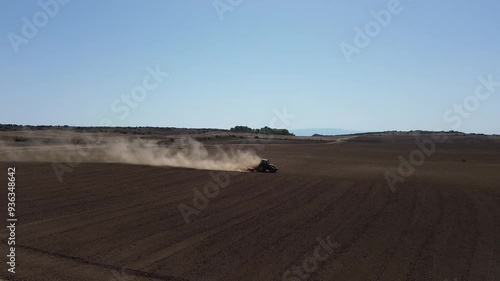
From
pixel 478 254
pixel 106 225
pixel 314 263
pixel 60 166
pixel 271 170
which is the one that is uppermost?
pixel 60 166

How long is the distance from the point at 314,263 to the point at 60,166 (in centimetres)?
Result: 2622

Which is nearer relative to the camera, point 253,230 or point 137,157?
point 253,230

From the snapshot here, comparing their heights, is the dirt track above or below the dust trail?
below

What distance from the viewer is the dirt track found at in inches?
476

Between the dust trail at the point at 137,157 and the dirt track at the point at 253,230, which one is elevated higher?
the dust trail at the point at 137,157

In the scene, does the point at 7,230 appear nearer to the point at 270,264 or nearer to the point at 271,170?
the point at 270,264

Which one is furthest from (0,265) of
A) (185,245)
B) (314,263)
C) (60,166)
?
(60,166)

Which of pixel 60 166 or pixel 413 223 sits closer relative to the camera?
pixel 413 223

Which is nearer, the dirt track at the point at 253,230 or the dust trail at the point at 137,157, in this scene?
the dirt track at the point at 253,230

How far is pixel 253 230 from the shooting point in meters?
16.0

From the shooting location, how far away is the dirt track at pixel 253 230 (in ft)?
39.6

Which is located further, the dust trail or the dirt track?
the dust trail

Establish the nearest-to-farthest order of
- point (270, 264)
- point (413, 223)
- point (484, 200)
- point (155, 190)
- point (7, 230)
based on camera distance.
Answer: point (270, 264), point (7, 230), point (413, 223), point (484, 200), point (155, 190)

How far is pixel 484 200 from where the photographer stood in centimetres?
2180
